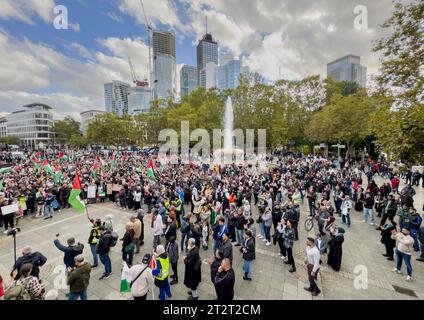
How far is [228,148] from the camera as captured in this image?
32.5 metres

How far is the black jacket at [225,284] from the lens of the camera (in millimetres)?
4582

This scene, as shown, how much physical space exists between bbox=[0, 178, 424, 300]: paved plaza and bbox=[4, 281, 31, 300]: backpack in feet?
6.81

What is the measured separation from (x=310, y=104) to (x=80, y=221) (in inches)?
1811

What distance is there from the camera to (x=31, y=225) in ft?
36.1

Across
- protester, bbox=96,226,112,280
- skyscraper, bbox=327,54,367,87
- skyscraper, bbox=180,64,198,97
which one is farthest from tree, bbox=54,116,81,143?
skyscraper, bbox=180,64,198,97

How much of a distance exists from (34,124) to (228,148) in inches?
4599

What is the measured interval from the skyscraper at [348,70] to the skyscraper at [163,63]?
10730cm

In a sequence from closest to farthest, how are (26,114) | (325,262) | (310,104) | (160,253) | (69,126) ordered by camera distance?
(160,253)
(325,262)
(310,104)
(69,126)
(26,114)

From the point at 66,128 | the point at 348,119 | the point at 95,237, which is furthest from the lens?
the point at 66,128

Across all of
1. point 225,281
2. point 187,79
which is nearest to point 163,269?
point 225,281

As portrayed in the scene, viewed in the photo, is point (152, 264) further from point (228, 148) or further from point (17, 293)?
point (228, 148)
